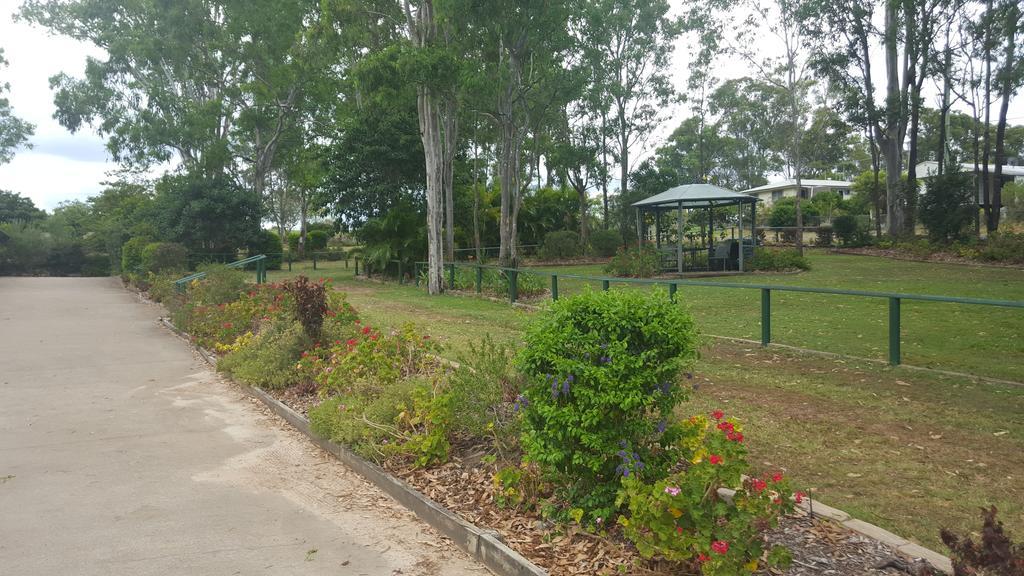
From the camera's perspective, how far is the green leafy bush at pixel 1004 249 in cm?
2211

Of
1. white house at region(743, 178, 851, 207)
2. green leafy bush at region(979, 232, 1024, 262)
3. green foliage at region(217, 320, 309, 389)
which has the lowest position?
green foliage at region(217, 320, 309, 389)

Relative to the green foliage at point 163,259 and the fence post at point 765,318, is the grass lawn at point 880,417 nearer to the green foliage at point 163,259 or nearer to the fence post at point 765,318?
the fence post at point 765,318

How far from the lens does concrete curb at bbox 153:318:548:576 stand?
403 cm

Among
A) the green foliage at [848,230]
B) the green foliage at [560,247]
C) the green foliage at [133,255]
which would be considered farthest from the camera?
the green foliage at [560,247]

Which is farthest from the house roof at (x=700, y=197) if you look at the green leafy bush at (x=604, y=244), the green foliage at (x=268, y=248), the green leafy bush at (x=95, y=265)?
the green leafy bush at (x=95, y=265)

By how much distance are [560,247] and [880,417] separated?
27109 mm

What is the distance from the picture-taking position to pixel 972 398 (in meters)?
7.02

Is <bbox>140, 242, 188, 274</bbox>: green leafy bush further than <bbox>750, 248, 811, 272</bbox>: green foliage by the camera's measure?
Yes

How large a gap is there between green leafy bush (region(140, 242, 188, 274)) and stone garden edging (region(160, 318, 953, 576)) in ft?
70.0

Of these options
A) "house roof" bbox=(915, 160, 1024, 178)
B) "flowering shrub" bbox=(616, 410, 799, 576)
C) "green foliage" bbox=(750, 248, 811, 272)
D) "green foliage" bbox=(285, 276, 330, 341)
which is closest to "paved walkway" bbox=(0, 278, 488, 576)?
"flowering shrub" bbox=(616, 410, 799, 576)

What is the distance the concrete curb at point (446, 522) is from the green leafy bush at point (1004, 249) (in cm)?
2288

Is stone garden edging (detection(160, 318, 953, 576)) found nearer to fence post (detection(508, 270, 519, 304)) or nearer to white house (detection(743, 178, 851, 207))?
fence post (detection(508, 270, 519, 304))

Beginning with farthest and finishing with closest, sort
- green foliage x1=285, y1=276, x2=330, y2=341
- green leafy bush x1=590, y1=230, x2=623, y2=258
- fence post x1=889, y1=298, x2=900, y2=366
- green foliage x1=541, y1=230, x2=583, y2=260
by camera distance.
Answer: green leafy bush x1=590, y1=230, x2=623, y2=258 → green foliage x1=541, y1=230, x2=583, y2=260 → green foliage x1=285, y1=276, x2=330, y2=341 → fence post x1=889, y1=298, x2=900, y2=366

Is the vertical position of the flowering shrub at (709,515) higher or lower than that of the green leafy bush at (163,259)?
lower
